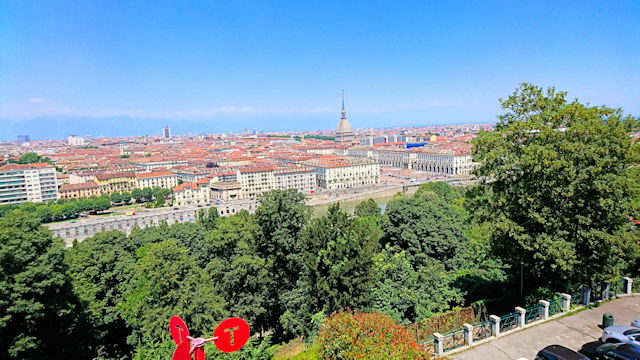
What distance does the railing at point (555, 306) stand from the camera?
33.9 ft

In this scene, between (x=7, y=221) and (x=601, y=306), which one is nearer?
(x=601, y=306)

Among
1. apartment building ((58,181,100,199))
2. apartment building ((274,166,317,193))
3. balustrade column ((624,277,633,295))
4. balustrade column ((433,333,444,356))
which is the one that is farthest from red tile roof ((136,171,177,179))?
balustrade column ((624,277,633,295))

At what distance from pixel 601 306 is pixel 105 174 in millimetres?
80790

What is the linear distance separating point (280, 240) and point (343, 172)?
64.6 metres

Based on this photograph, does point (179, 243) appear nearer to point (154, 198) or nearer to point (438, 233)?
point (438, 233)

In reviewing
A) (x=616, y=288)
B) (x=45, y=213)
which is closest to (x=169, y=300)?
(x=616, y=288)

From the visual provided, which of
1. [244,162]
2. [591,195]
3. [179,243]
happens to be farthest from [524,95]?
[244,162]

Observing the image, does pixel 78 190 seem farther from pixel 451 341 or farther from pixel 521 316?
pixel 521 316

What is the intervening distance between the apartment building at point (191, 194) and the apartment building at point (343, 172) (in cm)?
2360

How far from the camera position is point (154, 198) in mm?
70562

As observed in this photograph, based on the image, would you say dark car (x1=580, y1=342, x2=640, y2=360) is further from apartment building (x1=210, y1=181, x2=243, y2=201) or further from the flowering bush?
apartment building (x1=210, y1=181, x2=243, y2=201)

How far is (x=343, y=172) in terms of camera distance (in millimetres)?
79562

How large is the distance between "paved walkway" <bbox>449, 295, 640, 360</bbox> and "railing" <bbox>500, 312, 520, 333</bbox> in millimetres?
195

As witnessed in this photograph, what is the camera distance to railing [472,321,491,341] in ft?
30.9
